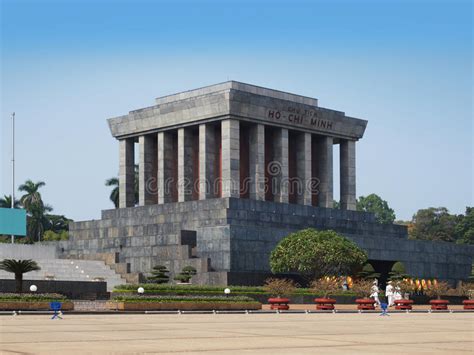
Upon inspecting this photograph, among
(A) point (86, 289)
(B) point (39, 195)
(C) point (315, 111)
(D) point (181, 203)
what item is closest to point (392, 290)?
(A) point (86, 289)

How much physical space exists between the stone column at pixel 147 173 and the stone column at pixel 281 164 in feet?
35.4

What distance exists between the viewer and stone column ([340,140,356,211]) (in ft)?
Result: 256

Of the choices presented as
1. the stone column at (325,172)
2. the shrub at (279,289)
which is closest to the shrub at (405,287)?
the shrub at (279,289)

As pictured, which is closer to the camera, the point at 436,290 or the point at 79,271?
the point at 436,290

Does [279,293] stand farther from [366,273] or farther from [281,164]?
[281,164]

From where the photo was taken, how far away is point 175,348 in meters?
18.5

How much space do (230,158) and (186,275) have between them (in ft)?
40.8

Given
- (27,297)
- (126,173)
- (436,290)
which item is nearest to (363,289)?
(436,290)

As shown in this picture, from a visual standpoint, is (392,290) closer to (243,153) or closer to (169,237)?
(169,237)

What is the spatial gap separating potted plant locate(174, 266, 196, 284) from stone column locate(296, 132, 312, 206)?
A: 18.2m

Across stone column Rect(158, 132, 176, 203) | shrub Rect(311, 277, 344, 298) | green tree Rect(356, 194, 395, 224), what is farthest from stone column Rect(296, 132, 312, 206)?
green tree Rect(356, 194, 395, 224)

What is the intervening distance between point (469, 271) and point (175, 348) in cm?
6100

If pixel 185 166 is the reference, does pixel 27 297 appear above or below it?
below

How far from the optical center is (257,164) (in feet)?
230
